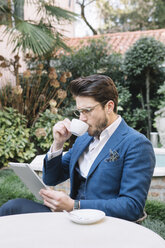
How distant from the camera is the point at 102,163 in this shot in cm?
181

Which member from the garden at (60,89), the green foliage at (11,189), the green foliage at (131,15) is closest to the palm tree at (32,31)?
the garden at (60,89)

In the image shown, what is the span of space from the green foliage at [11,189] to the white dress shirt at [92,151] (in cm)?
212

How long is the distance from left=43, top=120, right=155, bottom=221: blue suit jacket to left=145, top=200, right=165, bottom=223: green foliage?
1.87 m

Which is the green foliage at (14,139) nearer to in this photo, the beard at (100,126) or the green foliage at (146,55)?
the green foliage at (146,55)

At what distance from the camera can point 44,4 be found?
241 inches

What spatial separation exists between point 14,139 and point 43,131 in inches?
24.2

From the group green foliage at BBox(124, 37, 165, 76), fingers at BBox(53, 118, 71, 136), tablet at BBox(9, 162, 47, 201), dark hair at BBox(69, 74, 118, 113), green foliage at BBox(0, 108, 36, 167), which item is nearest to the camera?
tablet at BBox(9, 162, 47, 201)

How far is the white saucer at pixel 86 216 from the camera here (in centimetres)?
127

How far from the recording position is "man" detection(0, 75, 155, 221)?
1.64m

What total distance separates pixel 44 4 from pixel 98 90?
482 centimetres

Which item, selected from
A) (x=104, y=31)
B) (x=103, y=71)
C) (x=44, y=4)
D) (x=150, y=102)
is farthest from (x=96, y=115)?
(x=104, y=31)

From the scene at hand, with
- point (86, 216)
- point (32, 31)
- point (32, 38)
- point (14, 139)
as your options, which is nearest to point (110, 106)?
point (86, 216)

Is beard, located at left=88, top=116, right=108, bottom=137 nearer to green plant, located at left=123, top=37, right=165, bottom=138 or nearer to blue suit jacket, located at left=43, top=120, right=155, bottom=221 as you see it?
blue suit jacket, located at left=43, top=120, right=155, bottom=221

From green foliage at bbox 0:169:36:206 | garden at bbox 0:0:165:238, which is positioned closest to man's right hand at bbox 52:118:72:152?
green foliage at bbox 0:169:36:206
